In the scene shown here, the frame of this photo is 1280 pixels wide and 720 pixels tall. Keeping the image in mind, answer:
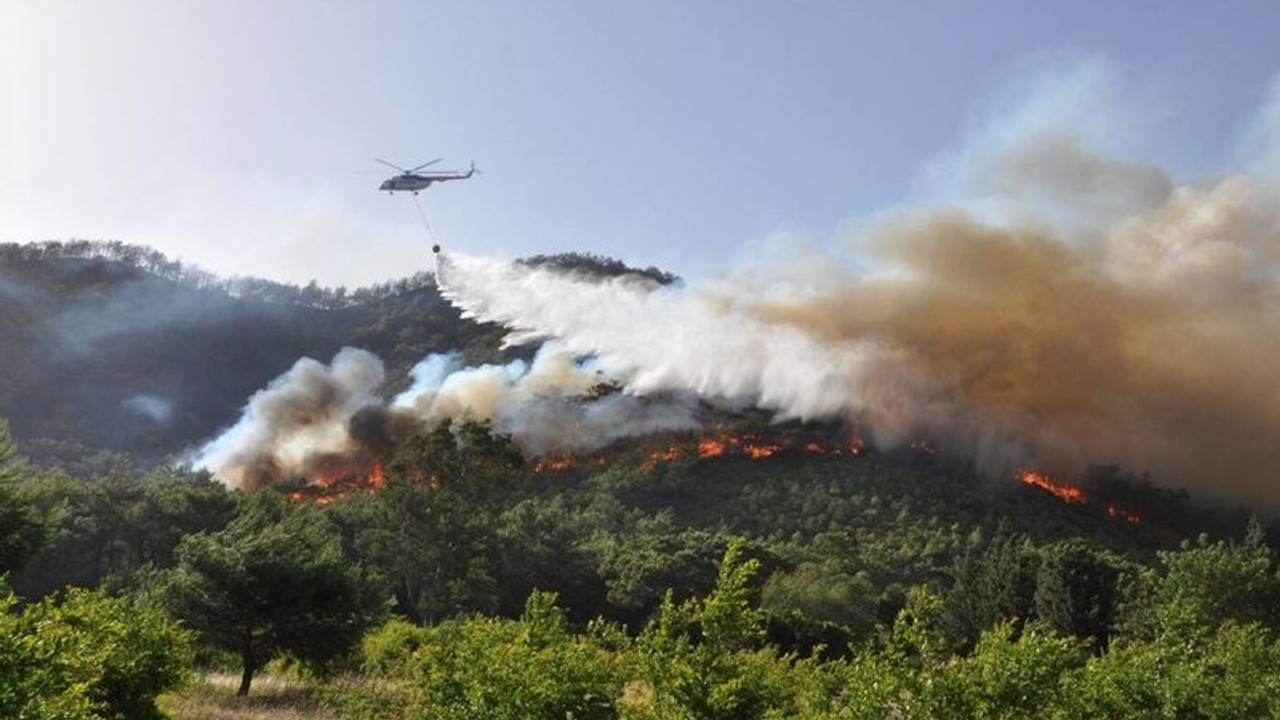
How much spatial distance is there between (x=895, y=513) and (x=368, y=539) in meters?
103

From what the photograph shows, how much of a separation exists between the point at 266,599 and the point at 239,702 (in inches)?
213

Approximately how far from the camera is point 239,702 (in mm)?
37000

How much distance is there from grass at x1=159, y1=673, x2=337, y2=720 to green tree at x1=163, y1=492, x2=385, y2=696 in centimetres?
139

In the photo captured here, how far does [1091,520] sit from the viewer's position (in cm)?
18262

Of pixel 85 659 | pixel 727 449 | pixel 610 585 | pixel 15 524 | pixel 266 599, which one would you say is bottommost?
pixel 610 585

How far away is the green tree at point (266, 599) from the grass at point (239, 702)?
1.39 m

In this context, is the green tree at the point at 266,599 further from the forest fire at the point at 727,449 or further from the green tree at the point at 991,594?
the forest fire at the point at 727,449

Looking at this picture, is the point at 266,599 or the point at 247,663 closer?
the point at 247,663

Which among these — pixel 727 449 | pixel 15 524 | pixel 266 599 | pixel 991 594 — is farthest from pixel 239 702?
pixel 727 449

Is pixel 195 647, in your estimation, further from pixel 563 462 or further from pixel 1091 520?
pixel 1091 520

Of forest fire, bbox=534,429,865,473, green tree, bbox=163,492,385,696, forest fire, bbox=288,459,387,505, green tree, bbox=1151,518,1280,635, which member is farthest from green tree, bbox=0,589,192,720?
forest fire, bbox=534,429,865,473

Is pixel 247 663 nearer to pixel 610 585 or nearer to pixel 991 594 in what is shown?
pixel 610 585

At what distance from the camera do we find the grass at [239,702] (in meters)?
32.0

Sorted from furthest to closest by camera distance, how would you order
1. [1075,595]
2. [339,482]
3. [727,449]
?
1. [727,449]
2. [339,482]
3. [1075,595]
